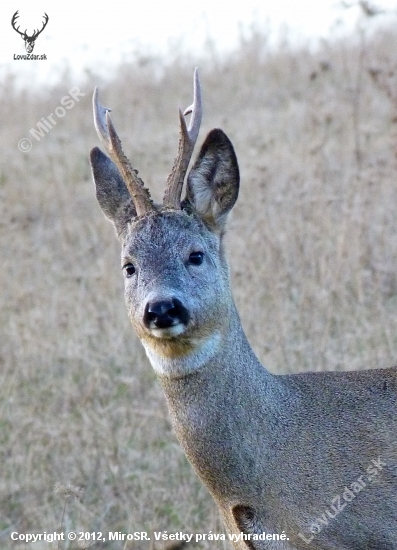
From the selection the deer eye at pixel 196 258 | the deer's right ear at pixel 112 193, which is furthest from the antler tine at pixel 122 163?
the deer eye at pixel 196 258

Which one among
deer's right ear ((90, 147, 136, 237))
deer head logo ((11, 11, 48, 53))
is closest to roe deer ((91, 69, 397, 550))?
deer's right ear ((90, 147, 136, 237))

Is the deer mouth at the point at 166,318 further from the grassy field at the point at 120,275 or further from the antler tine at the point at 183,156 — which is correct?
the grassy field at the point at 120,275

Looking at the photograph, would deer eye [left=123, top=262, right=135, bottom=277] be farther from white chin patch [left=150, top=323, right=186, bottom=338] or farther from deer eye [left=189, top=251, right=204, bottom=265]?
white chin patch [left=150, top=323, right=186, bottom=338]

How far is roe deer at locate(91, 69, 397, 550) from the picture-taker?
441 cm

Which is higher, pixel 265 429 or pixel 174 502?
pixel 265 429

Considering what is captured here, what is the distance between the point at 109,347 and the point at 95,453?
1395 millimetres

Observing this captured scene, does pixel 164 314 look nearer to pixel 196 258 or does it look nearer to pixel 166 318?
pixel 166 318

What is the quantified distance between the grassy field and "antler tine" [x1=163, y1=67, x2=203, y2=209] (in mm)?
1389

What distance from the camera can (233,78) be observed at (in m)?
13.8

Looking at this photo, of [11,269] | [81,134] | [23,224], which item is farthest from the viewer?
[81,134]

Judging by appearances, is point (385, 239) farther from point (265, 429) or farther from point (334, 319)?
point (265, 429)

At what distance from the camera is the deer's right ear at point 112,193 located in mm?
5098

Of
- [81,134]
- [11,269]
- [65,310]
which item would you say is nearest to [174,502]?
[65,310]

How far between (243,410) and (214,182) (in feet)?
3.28
